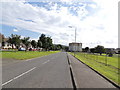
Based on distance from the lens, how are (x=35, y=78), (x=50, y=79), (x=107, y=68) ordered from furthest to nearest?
(x=107, y=68) < (x=35, y=78) < (x=50, y=79)

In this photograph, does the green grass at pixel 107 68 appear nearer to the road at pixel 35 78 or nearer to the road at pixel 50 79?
the road at pixel 50 79

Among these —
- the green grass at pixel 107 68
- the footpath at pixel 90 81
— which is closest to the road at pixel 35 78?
the footpath at pixel 90 81

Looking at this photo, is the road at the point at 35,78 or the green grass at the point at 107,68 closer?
the road at the point at 35,78

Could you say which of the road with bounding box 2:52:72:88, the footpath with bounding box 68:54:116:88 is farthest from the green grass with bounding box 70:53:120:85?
the road with bounding box 2:52:72:88

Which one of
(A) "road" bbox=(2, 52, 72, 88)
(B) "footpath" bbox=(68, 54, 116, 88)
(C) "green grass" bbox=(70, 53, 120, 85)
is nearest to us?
(A) "road" bbox=(2, 52, 72, 88)

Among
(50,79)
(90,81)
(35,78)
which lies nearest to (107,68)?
(90,81)

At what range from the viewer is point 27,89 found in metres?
5.72

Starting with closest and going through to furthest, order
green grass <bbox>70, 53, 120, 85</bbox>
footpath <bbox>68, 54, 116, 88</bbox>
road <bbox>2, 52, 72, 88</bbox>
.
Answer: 1. road <bbox>2, 52, 72, 88</bbox>
2. footpath <bbox>68, 54, 116, 88</bbox>
3. green grass <bbox>70, 53, 120, 85</bbox>

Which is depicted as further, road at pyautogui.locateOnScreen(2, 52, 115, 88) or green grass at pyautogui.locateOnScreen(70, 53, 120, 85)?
green grass at pyautogui.locateOnScreen(70, 53, 120, 85)

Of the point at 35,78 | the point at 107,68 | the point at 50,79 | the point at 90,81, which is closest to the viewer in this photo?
the point at 90,81

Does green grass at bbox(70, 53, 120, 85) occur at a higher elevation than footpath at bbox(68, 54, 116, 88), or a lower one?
lower

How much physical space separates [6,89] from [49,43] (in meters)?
95.0

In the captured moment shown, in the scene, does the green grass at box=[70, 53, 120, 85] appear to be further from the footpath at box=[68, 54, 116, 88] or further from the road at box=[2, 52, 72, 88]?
the road at box=[2, 52, 72, 88]

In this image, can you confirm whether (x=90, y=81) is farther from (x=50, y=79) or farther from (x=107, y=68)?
(x=107, y=68)
